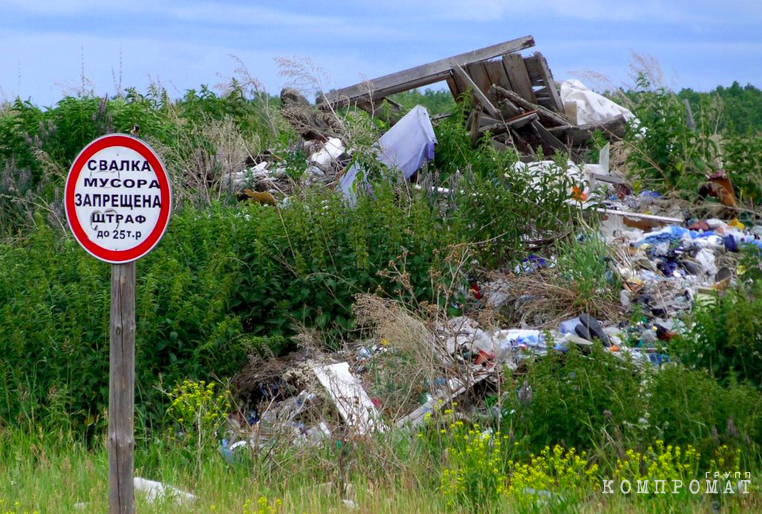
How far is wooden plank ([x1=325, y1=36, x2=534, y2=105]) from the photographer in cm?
1327

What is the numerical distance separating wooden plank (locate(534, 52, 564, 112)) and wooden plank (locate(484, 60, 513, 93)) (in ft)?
1.70

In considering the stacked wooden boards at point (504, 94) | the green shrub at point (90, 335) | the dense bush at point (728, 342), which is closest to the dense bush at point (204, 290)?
the green shrub at point (90, 335)

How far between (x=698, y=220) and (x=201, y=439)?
6.10 m

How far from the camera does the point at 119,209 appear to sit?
4.07 metres

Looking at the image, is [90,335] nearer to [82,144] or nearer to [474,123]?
[82,144]

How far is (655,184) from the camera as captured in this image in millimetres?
10117

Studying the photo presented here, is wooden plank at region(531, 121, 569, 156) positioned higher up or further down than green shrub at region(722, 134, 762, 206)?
higher up

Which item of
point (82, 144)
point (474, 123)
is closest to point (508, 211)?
point (474, 123)

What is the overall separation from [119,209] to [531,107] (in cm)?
939

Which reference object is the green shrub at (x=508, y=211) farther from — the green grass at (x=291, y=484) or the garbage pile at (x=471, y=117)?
the green grass at (x=291, y=484)

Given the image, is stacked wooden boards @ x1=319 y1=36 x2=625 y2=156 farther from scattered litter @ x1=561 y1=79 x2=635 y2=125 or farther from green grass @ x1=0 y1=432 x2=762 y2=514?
green grass @ x1=0 y1=432 x2=762 y2=514

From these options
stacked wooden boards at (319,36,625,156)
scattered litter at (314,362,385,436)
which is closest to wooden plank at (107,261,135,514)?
scattered litter at (314,362,385,436)

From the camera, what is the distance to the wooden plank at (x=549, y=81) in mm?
12797

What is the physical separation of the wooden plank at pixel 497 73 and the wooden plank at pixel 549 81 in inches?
20.4
